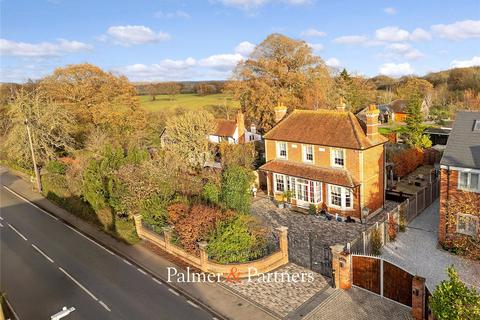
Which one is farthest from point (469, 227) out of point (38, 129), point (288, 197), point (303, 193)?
point (38, 129)

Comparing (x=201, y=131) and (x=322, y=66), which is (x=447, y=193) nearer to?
(x=201, y=131)

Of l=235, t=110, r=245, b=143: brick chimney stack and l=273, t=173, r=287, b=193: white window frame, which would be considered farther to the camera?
l=235, t=110, r=245, b=143: brick chimney stack

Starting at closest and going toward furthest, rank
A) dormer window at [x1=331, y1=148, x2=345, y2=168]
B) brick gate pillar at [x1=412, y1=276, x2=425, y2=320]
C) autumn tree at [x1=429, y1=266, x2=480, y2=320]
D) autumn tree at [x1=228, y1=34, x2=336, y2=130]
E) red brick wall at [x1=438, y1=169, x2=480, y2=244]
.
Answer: autumn tree at [x1=429, y1=266, x2=480, y2=320] → brick gate pillar at [x1=412, y1=276, x2=425, y2=320] → red brick wall at [x1=438, y1=169, x2=480, y2=244] → dormer window at [x1=331, y1=148, x2=345, y2=168] → autumn tree at [x1=228, y1=34, x2=336, y2=130]

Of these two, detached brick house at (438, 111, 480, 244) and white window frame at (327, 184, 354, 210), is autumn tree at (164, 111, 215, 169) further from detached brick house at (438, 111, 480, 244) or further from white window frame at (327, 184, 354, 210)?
detached brick house at (438, 111, 480, 244)

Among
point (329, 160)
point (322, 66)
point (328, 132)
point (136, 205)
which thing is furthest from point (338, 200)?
point (322, 66)

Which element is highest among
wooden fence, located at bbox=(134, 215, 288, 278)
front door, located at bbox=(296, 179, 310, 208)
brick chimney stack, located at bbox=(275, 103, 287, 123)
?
brick chimney stack, located at bbox=(275, 103, 287, 123)

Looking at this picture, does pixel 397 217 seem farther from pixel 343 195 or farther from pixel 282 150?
pixel 282 150

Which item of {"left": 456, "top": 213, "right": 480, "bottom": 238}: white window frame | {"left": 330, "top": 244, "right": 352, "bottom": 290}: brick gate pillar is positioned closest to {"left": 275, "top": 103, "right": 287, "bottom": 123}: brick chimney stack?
{"left": 456, "top": 213, "right": 480, "bottom": 238}: white window frame
